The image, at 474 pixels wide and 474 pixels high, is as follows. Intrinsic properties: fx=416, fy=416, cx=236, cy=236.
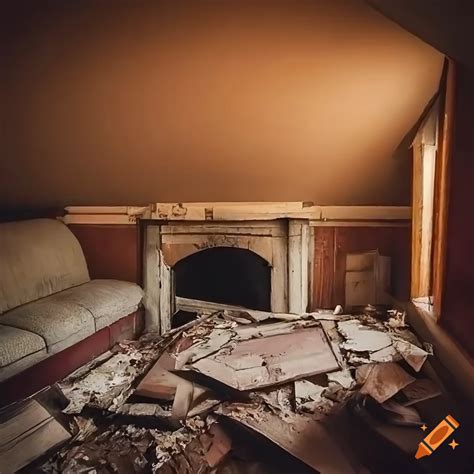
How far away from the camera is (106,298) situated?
3459 millimetres

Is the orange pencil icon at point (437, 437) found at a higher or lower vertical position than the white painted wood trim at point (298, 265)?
lower

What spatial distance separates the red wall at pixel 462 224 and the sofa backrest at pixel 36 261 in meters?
2.99

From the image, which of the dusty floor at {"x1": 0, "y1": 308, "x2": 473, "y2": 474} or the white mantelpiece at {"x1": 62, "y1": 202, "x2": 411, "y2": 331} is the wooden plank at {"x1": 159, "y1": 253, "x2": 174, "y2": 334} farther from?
the dusty floor at {"x1": 0, "y1": 308, "x2": 473, "y2": 474}

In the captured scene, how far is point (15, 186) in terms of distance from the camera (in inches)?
155

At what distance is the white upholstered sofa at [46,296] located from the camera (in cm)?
264

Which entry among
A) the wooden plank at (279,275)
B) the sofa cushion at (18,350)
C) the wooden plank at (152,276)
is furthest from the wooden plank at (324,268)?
the sofa cushion at (18,350)

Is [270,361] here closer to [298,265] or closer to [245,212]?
[298,265]

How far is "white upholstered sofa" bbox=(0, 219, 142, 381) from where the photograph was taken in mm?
2641

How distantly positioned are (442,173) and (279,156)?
1.20 metres

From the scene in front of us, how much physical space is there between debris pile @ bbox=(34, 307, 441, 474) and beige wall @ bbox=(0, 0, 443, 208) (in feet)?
3.98

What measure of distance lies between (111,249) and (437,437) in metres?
3.16

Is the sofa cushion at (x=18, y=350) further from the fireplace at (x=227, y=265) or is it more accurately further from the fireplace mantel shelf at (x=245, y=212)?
the fireplace mantel shelf at (x=245, y=212)

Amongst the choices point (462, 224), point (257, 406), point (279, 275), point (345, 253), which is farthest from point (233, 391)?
point (345, 253)

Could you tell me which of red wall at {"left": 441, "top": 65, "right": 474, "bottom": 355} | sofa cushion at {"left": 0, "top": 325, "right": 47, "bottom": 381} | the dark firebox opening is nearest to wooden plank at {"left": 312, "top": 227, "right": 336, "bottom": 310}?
the dark firebox opening
